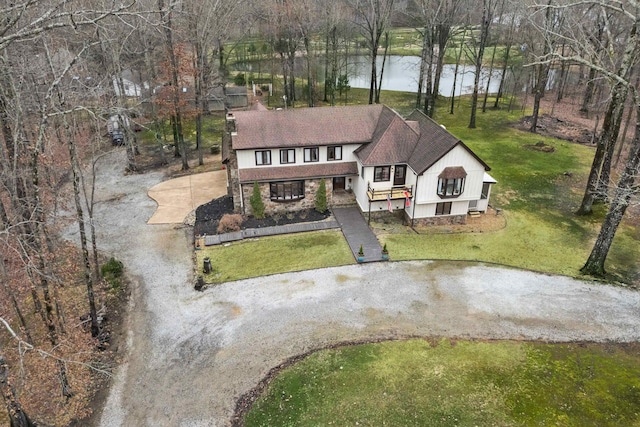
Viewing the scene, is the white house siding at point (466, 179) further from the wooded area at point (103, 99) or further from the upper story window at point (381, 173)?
the wooded area at point (103, 99)

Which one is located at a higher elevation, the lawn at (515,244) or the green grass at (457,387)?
the lawn at (515,244)

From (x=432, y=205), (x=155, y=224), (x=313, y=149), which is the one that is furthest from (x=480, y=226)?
(x=155, y=224)

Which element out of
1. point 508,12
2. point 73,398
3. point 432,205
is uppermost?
point 508,12

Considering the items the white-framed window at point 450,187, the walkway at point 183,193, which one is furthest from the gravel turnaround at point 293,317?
the walkway at point 183,193

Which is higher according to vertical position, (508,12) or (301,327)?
(508,12)

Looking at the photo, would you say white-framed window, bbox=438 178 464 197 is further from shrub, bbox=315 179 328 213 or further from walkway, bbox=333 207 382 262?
shrub, bbox=315 179 328 213

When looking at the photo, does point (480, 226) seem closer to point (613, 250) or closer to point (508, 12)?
point (613, 250)

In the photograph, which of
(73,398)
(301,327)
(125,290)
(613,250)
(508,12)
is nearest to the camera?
(73,398)
